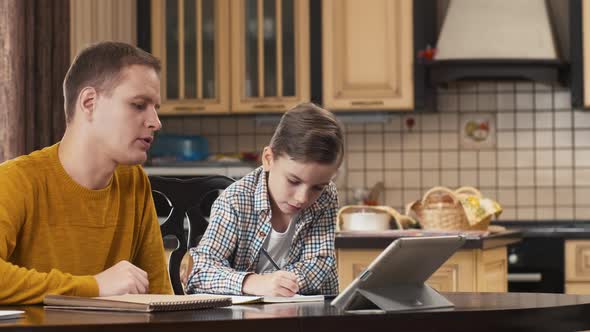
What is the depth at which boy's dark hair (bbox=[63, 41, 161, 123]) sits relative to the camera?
188 cm

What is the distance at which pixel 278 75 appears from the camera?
510 cm

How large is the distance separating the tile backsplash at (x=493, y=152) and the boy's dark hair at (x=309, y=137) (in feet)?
9.90

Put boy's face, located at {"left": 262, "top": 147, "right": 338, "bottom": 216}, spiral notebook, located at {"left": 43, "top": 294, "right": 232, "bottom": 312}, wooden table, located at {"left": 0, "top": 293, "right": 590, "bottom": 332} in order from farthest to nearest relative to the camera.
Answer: boy's face, located at {"left": 262, "top": 147, "right": 338, "bottom": 216} < spiral notebook, located at {"left": 43, "top": 294, "right": 232, "bottom": 312} < wooden table, located at {"left": 0, "top": 293, "right": 590, "bottom": 332}

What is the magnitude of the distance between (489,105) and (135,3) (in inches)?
74.4

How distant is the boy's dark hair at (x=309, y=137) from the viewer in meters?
2.13

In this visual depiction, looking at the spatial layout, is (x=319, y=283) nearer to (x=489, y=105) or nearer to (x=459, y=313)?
(x=459, y=313)

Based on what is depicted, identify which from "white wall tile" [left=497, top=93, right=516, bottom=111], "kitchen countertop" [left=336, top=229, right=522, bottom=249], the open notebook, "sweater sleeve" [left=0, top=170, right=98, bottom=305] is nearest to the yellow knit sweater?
"sweater sleeve" [left=0, top=170, right=98, bottom=305]

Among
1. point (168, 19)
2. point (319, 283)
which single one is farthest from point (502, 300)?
point (168, 19)

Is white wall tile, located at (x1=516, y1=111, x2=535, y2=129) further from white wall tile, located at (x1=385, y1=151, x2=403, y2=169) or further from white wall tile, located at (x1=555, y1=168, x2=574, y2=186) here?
white wall tile, located at (x1=385, y1=151, x2=403, y2=169)

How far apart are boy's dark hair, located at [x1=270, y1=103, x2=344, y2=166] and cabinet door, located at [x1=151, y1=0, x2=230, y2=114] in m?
2.92

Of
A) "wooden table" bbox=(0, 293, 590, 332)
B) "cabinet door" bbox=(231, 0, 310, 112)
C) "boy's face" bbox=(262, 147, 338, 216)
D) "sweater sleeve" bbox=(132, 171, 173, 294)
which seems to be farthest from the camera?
"cabinet door" bbox=(231, 0, 310, 112)

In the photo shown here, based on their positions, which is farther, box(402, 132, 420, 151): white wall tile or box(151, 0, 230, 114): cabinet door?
box(402, 132, 420, 151): white wall tile

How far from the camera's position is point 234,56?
5.12 meters

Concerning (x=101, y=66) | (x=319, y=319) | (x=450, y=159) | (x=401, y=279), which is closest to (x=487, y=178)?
(x=450, y=159)
